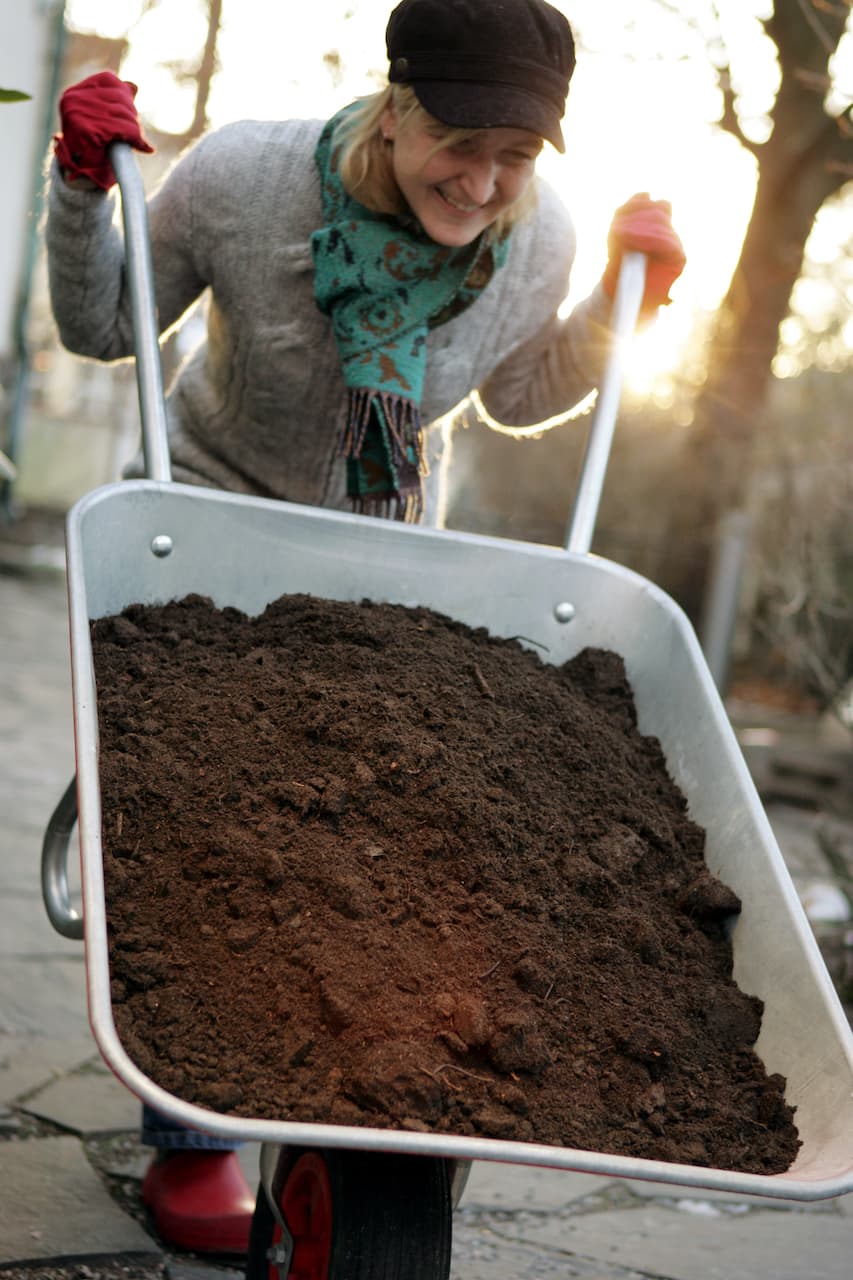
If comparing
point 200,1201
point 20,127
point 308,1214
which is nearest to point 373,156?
point 308,1214

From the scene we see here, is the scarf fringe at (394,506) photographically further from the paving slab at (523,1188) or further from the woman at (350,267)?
the paving slab at (523,1188)

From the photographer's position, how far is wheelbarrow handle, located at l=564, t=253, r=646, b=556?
1956 millimetres

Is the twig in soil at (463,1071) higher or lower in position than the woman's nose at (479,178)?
lower

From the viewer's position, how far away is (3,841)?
3.50 m

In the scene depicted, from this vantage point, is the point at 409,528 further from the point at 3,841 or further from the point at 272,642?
the point at 3,841

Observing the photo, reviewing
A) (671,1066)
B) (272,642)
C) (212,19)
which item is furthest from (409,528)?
(212,19)

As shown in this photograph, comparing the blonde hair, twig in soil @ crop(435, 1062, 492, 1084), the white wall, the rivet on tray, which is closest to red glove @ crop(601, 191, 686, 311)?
the blonde hair

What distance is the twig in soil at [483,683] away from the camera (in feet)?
5.34

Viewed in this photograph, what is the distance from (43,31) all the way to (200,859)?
8192mm

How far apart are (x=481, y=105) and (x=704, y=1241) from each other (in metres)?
1.72

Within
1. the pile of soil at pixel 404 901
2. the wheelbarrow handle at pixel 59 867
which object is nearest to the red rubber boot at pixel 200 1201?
the wheelbarrow handle at pixel 59 867

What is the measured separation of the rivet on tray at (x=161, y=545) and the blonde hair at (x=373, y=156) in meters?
0.55

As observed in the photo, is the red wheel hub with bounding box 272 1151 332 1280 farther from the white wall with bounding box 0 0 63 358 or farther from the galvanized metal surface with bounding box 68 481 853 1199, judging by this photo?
the white wall with bounding box 0 0 63 358

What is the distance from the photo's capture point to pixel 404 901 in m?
1.32
